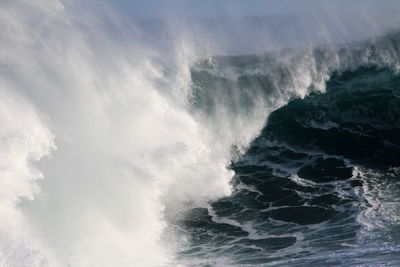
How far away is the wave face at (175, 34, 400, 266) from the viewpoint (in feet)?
27.3

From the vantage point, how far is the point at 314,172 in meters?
10.8

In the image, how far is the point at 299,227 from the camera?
8977 millimetres

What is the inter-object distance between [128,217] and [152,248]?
114cm

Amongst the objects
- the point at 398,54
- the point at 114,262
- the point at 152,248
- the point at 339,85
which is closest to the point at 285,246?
the point at 152,248

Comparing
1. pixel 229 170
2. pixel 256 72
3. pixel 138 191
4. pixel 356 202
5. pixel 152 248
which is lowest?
pixel 152 248

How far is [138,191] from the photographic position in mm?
10102

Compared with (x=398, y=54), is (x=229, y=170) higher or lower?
lower

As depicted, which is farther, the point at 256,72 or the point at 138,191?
the point at 256,72

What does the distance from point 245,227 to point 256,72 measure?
6.66m

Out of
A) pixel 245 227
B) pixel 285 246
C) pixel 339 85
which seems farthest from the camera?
pixel 339 85

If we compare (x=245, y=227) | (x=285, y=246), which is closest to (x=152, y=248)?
(x=245, y=227)

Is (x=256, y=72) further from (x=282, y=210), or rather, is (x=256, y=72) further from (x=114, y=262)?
(x=114, y=262)

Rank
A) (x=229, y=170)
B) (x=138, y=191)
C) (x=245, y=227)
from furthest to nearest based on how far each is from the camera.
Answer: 1. (x=229, y=170)
2. (x=138, y=191)
3. (x=245, y=227)

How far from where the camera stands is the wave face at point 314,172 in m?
8.34
